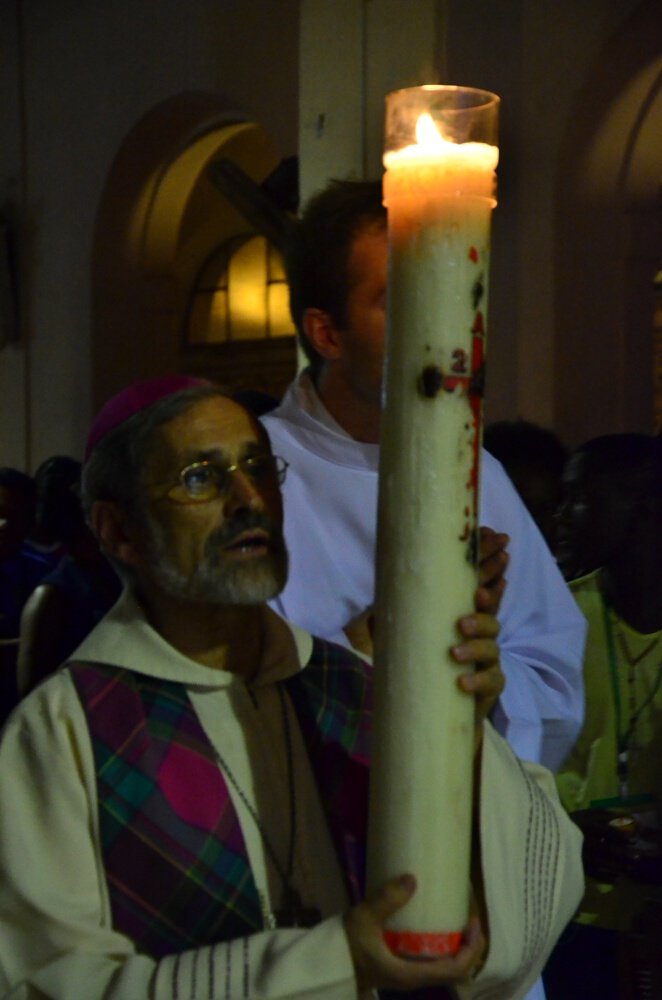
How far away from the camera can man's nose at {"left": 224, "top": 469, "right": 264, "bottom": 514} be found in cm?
188

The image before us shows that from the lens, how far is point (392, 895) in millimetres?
1362

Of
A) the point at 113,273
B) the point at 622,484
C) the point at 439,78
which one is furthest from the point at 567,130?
the point at 113,273

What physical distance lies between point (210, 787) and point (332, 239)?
38.8 inches

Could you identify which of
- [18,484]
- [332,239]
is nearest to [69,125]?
[18,484]

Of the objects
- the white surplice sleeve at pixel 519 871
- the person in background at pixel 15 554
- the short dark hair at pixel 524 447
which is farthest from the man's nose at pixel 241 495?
the person in background at pixel 15 554

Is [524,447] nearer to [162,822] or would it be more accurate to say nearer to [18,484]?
[18,484]

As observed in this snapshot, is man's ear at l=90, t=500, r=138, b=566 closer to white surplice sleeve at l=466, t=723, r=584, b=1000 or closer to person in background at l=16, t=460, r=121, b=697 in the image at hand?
white surplice sleeve at l=466, t=723, r=584, b=1000

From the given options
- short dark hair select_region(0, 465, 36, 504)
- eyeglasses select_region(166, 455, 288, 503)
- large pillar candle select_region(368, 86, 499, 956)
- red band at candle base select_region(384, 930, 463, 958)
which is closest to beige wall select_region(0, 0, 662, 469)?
→ short dark hair select_region(0, 465, 36, 504)

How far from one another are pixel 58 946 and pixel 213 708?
348 mm

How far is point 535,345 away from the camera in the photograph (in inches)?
261

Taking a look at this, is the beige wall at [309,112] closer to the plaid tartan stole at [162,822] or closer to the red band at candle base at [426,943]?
the plaid tartan stole at [162,822]

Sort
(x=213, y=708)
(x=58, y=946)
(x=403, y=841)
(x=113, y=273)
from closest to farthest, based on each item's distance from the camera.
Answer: (x=403, y=841) → (x=58, y=946) → (x=213, y=708) → (x=113, y=273)

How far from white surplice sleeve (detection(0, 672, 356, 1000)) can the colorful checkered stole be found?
0.02 meters

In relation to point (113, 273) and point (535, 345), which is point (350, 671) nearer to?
point (535, 345)
